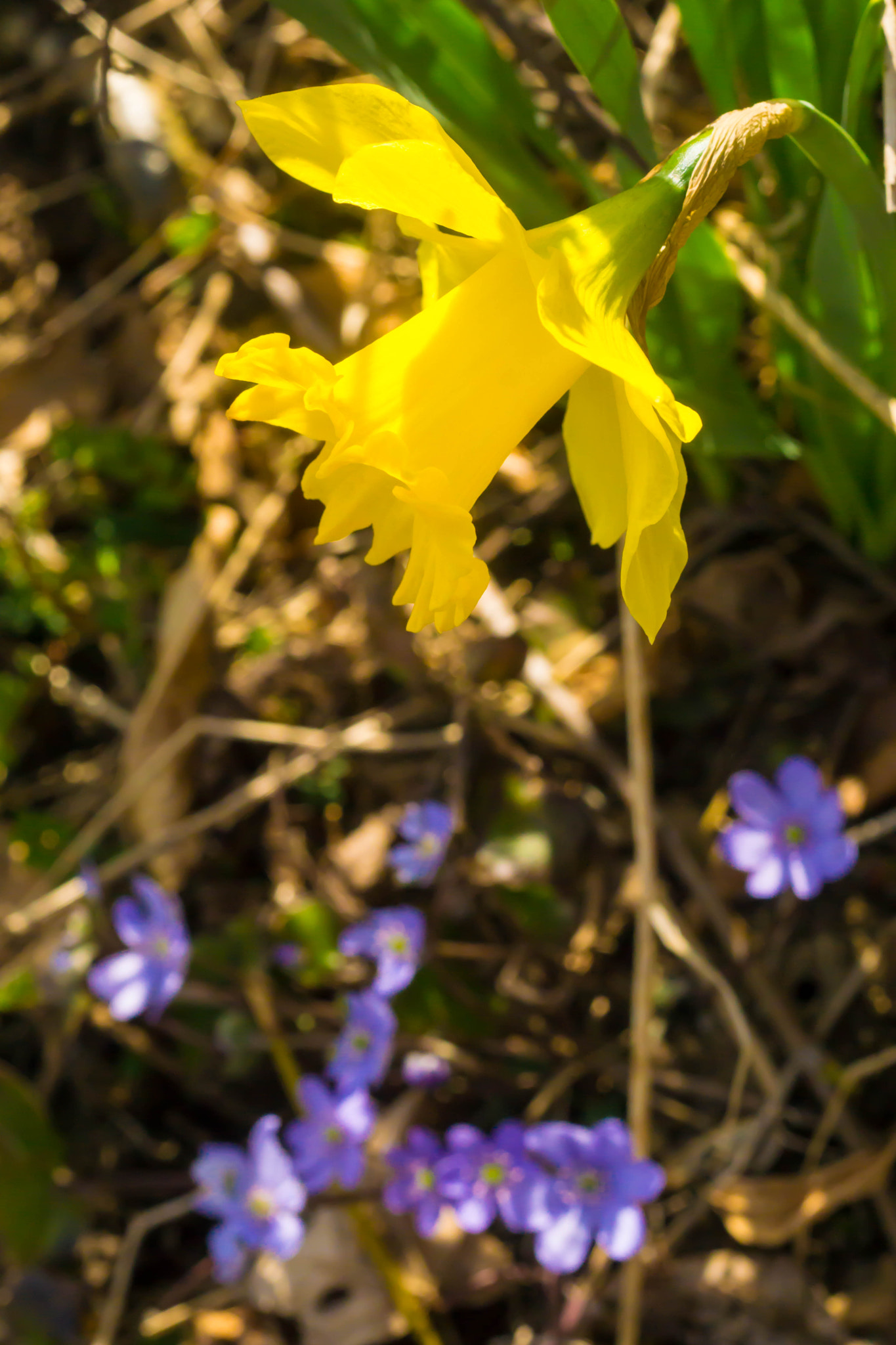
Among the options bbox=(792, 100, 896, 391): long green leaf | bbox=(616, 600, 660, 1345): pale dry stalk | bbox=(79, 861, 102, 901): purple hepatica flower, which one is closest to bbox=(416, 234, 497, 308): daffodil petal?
bbox=(792, 100, 896, 391): long green leaf

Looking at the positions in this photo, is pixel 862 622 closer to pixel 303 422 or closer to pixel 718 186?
pixel 718 186

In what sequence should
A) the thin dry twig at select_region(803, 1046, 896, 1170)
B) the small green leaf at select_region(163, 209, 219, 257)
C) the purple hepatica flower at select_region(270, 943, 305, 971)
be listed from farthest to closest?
the small green leaf at select_region(163, 209, 219, 257)
the purple hepatica flower at select_region(270, 943, 305, 971)
the thin dry twig at select_region(803, 1046, 896, 1170)

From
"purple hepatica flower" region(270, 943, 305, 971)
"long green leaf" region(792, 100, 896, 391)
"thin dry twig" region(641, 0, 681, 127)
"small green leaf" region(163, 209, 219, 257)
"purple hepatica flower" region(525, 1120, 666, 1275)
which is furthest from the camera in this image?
"small green leaf" region(163, 209, 219, 257)

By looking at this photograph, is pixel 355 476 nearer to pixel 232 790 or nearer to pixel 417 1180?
pixel 417 1180

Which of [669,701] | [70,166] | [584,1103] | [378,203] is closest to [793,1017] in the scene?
[584,1103]

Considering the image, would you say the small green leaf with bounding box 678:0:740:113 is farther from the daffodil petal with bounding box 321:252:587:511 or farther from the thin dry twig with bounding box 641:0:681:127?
the daffodil petal with bounding box 321:252:587:511

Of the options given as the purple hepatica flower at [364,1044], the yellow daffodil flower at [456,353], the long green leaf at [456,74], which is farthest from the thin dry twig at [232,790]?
the yellow daffodil flower at [456,353]
